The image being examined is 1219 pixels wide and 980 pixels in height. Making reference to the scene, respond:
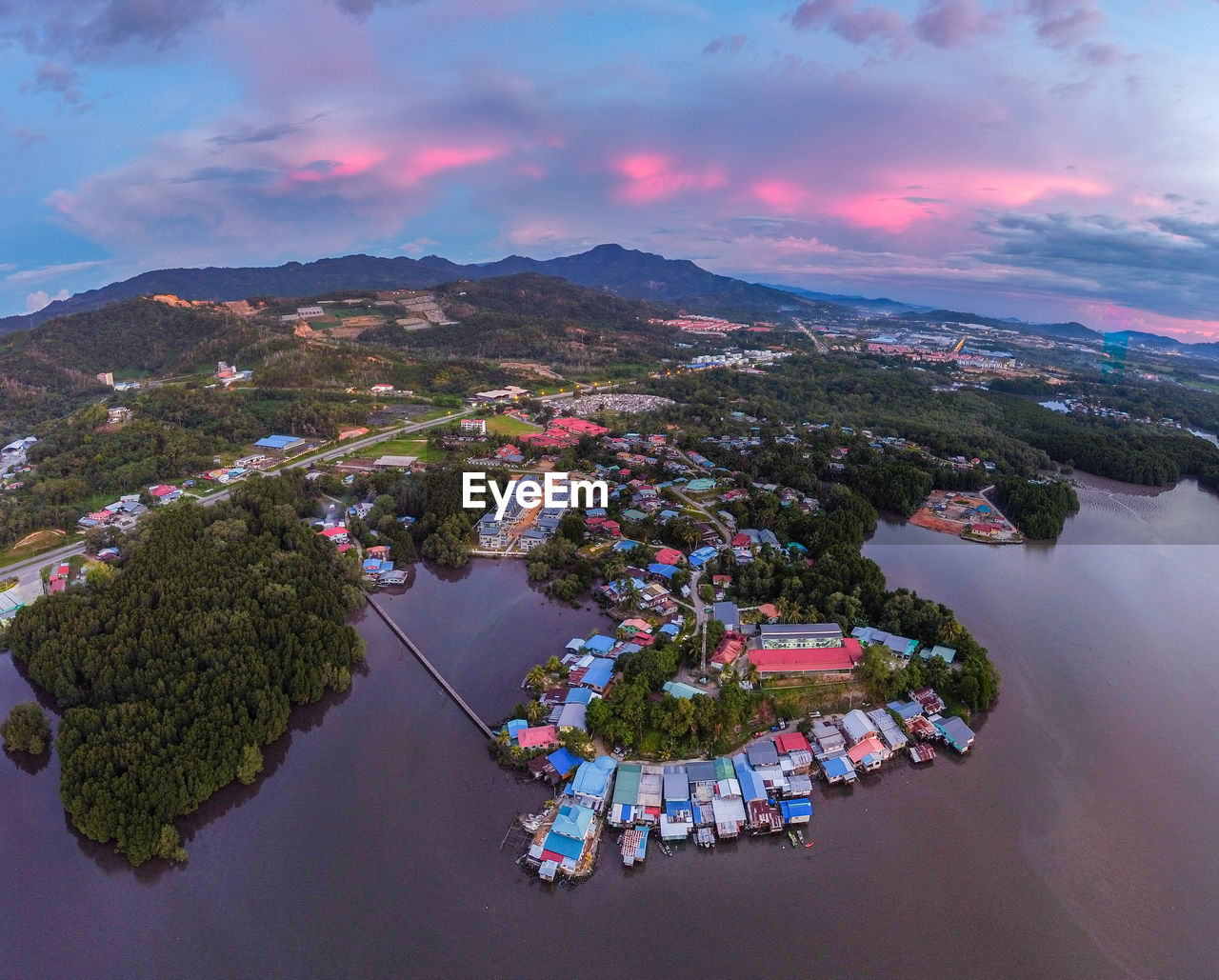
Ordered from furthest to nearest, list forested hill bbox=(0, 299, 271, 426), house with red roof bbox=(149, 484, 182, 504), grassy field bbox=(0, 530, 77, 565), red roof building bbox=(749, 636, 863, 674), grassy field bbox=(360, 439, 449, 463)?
forested hill bbox=(0, 299, 271, 426)
grassy field bbox=(360, 439, 449, 463)
house with red roof bbox=(149, 484, 182, 504)
grassy field bbox=(0, 530, 77, 565)
red roof building bbox=(749, 636, 863, 674)

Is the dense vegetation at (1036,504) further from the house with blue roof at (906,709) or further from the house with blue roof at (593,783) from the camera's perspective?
the house with blue roof at (593,783)

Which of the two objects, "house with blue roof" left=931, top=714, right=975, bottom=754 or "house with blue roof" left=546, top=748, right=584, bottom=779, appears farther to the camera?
"house with blue roof" left=931, top=714, right=975, bottom=754

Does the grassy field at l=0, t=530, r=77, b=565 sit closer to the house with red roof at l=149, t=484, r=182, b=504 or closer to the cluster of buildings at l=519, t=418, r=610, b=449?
the house with red roof at l=149, t=484, r=182, b=504

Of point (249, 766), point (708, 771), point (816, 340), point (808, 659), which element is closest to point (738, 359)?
point (816, 340)

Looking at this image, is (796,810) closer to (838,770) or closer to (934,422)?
(838,770)

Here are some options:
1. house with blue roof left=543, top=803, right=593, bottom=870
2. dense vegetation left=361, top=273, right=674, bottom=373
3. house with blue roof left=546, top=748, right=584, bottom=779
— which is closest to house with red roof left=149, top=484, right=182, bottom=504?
house with blue roof left=546, top=748, right=584, bottom=779

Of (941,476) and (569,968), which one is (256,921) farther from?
(941,476)
